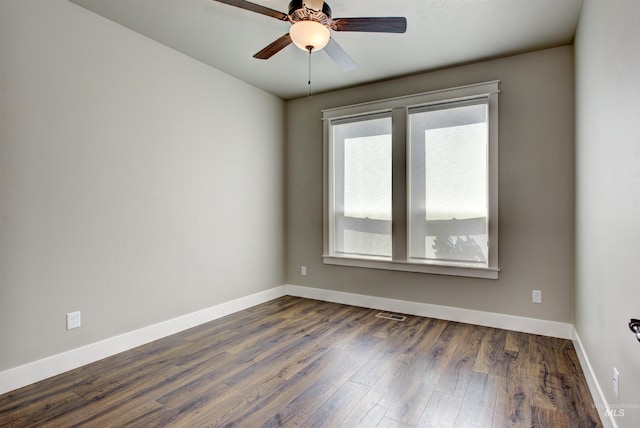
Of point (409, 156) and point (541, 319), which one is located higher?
point (409, 156)

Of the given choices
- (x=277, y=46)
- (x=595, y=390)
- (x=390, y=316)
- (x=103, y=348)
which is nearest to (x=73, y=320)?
(x=103, y=348)

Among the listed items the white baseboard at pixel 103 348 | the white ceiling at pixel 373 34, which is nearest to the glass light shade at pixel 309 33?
the white ceiling at pixel 373 34

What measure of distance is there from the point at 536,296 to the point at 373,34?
2.90 metres

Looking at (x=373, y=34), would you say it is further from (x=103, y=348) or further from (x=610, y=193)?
(x=103, y=348)

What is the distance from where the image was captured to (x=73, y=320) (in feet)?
8.59

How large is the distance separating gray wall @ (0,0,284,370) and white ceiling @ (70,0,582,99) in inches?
11.8

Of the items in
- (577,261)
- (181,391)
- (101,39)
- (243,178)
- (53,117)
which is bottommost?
(181,391)

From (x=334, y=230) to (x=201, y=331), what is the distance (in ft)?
6.72

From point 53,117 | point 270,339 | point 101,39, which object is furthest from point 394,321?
point 101,39

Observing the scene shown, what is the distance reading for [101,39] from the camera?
2.79 m

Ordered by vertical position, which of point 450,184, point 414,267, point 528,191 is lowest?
point 414,267

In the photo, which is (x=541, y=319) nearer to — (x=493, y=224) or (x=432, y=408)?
(x=493, y=224)

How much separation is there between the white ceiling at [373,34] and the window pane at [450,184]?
60 cm

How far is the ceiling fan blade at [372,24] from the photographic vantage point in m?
2.15
